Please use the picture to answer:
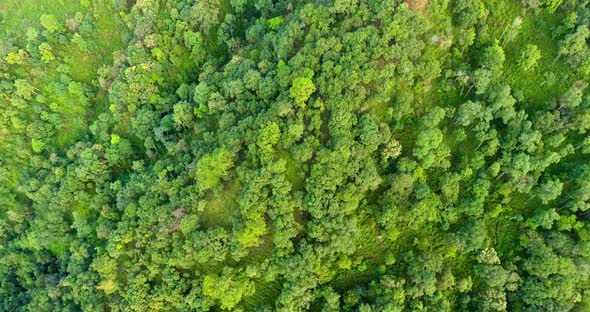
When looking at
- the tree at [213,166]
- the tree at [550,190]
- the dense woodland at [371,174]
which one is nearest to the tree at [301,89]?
the dense woodland at [371,174]

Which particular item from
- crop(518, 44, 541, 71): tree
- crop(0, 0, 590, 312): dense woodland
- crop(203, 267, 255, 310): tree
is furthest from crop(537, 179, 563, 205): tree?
crop(203, 267, 255, 310): tree

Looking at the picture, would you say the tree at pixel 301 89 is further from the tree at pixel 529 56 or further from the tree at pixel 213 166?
the tree at pixel 529 56

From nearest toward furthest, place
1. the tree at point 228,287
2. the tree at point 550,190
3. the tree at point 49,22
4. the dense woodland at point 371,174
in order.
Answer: the tree at point 550,190
the dense woodland at point 371,174
the tree at point 228,287
the tree at point 49,22

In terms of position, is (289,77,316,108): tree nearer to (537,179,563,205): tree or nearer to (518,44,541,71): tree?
A: (518,44,541,71): tree

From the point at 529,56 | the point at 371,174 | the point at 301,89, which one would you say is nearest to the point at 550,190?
the point at 529,56

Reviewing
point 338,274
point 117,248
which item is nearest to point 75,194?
point 117,248

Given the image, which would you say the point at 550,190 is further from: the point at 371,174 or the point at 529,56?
the point at 371,174

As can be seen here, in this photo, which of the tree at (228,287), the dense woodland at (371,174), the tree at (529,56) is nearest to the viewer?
the dense woodland at (371,174)

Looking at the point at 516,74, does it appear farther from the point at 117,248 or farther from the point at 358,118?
the point at 117,248
